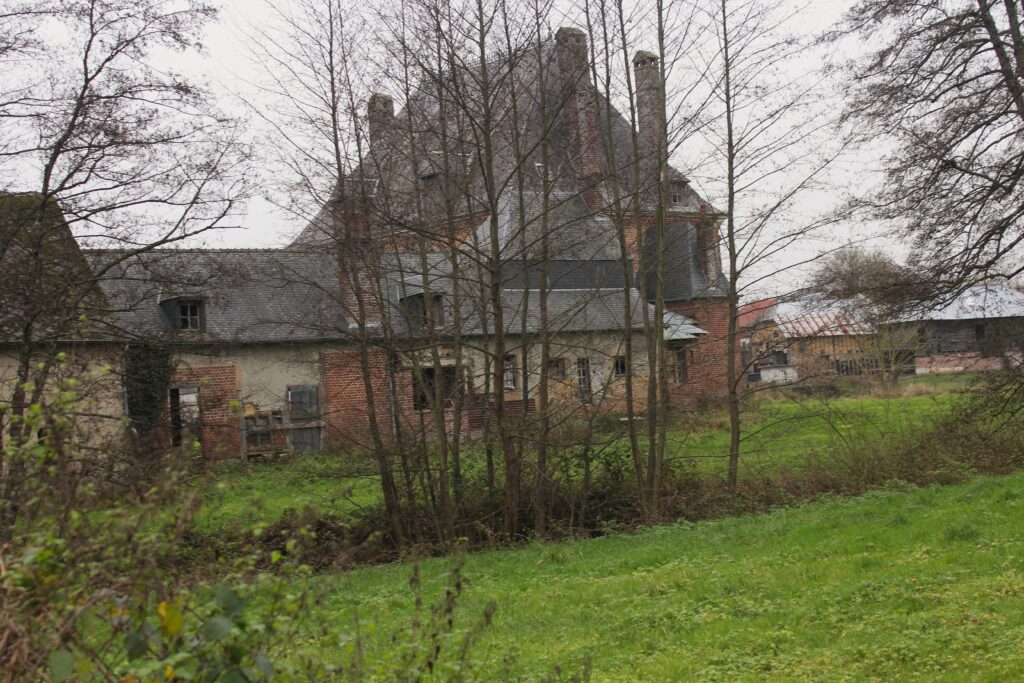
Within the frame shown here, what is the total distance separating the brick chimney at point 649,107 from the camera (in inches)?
571

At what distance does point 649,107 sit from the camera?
14859mm

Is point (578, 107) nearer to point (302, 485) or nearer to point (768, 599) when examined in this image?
point (302, 485)

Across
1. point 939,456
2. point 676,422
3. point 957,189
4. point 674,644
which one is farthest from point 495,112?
point 939,456

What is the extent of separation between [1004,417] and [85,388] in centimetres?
1665

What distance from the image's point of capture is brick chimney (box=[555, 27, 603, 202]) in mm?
13047

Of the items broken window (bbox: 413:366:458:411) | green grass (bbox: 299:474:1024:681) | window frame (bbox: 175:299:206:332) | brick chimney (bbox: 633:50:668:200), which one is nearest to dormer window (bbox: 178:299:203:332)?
window frame (bbox: 175:299:206:332)

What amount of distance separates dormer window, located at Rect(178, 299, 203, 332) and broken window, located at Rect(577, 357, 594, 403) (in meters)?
13.1

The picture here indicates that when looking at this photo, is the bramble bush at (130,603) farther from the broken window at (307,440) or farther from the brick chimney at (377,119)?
the brick chimney at (377,119)

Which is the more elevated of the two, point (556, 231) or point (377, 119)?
point (377, 119)

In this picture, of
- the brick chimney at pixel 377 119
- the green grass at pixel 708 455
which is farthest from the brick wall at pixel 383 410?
the brick chimney at pixel 377 119

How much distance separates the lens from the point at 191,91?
36.5ft

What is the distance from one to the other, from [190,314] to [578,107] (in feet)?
48.6

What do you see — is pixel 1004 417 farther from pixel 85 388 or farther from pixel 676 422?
pixel 85 388

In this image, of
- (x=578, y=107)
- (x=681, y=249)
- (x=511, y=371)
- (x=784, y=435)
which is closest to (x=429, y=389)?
(x=511, y=371)
